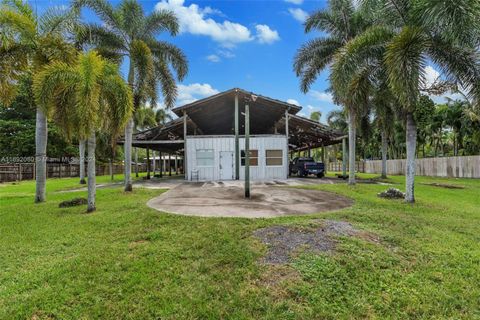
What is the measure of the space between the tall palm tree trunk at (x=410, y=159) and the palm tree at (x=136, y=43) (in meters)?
11.2

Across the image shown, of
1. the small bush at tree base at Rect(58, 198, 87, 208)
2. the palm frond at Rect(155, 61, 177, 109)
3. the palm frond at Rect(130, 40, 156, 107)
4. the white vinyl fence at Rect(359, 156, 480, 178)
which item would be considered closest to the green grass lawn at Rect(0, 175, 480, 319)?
the small bush at tree base at Rect(58, 198, 87, 208)

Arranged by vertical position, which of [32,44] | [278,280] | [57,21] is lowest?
[278,280]

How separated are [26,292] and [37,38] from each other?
31.8 feet

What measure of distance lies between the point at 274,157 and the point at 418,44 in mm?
12308

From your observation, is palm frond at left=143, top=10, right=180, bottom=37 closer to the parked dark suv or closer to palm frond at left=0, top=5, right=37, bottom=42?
palm frond at left=0, top=5, right=37, bottom=42

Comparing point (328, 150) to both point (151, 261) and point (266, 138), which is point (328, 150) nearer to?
point (266, 138)

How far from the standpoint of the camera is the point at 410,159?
10172 mm

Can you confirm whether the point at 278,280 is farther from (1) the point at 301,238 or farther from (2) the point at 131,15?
(2) the point at 131,15

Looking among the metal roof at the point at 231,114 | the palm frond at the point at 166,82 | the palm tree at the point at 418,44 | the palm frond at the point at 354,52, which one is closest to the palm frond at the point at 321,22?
the metal roof at the point at 231,114

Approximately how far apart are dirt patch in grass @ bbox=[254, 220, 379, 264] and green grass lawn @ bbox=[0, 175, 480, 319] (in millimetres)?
189

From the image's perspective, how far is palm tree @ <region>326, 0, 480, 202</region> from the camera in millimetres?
7832

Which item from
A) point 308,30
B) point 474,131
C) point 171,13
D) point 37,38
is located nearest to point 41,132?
point 37,38

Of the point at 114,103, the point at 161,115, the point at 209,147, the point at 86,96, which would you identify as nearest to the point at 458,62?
the point at 114,103

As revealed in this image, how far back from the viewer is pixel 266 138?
2011 centimetres
